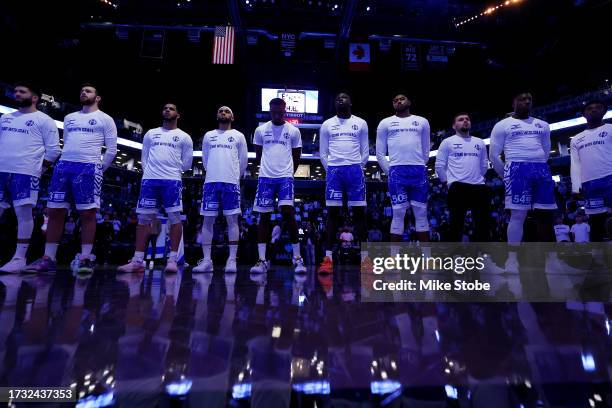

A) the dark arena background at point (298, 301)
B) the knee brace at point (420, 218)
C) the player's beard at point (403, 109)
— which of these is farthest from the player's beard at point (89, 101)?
the knee brace at point (420, 218)

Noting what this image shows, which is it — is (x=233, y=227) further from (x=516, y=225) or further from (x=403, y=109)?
(x=516, y=225)

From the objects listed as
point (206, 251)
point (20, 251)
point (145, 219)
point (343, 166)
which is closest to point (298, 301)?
point (343, 166)

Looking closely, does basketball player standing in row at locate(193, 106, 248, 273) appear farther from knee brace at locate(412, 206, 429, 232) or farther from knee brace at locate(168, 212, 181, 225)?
knee brace at locate(412, 206, 429, 232)

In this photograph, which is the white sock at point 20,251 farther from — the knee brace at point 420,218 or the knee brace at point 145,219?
the knee brace at point 420,218

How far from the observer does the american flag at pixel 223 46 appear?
12227 mm

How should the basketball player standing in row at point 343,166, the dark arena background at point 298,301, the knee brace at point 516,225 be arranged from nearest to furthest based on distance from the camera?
the dark arena background at point 298,301 < the knee brace at point 516,225 < the basketball player standing in row at point 343,166

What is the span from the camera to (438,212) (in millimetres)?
16203

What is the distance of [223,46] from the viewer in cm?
1232

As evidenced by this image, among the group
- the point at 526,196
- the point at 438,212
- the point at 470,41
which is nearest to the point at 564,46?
the point at 470,41

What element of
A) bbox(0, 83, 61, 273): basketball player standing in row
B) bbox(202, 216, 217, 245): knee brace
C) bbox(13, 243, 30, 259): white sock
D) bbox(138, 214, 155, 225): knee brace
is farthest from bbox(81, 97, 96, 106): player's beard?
bbox(202, 216, 217, 245): knee brace

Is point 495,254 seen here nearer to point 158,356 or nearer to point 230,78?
point 158,356

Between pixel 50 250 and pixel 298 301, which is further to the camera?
pixel 50 250

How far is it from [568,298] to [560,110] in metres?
20.5

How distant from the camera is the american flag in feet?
40.1
